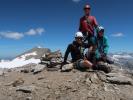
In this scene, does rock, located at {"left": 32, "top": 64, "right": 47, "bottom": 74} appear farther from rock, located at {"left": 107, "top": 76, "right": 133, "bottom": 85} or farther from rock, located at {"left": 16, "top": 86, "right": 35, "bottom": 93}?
rock, located at {"left": 107, "top": 76, "right": 133, "bottom": 85}

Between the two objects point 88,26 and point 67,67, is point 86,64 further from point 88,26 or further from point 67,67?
point 88,26

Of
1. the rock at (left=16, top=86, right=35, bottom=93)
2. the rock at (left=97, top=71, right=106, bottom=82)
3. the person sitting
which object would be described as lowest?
the rock at (left=16, top=86, right=35, bottom=93)

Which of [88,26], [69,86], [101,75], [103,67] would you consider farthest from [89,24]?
[69,86]

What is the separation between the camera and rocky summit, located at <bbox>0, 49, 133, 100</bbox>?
17.0 metres

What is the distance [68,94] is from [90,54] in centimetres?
524

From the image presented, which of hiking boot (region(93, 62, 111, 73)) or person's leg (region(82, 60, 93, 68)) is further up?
person's leg (region(82, 60, 93, 68))

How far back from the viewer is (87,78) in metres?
19.1

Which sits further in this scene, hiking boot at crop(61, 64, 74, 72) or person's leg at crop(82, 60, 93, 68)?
hiking boot at crop(61, 64, 74, 72)

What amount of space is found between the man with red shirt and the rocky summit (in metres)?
2.85

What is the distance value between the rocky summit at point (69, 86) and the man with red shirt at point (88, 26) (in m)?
2.85

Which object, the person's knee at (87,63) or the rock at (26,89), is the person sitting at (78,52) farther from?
the rock at (26,89)

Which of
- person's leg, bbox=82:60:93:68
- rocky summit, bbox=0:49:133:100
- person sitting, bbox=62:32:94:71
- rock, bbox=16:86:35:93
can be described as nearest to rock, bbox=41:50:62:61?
person sitting, bbox=62:32:94:71

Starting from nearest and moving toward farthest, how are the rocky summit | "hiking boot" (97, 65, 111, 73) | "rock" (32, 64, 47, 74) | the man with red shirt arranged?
the rocky summit < "hiking boot" (97, 65, 111, 73) < the man with red shirt < "rock" (32, 64, 47, 74)

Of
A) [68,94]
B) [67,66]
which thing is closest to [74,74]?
[67,66]
